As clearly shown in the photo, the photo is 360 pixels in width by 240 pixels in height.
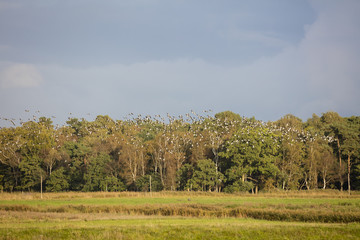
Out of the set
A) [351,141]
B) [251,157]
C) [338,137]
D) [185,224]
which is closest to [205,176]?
[251,157]

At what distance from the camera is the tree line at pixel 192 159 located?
83438 mm

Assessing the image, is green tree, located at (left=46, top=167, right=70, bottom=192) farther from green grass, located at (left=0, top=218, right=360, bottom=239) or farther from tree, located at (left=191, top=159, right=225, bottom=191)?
green grass, located at (left=0, top=218, right=360, bottom=239)

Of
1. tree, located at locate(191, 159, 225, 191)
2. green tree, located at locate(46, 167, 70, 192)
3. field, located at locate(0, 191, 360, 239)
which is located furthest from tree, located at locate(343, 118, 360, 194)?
green tree, located at locate(46, 167, 70, 192)

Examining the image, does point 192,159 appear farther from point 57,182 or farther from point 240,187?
point 57,182

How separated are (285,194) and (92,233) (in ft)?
173

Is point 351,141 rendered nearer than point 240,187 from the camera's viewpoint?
No

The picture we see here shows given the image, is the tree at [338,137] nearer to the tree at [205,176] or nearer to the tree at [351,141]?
the tree at [351,141]

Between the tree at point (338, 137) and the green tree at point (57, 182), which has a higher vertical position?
the tree at point (338, 137)

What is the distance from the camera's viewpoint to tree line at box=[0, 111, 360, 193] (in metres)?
83.4

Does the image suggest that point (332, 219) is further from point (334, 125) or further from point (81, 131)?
point (81, 131)

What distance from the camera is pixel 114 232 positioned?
27.2 meters

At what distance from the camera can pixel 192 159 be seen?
307 ft

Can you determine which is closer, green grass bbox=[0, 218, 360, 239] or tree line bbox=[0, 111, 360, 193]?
green grass bbox=[0, 218, 360, 239]

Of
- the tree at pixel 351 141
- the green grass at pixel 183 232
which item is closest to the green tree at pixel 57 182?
the tree at pixel 351 141
